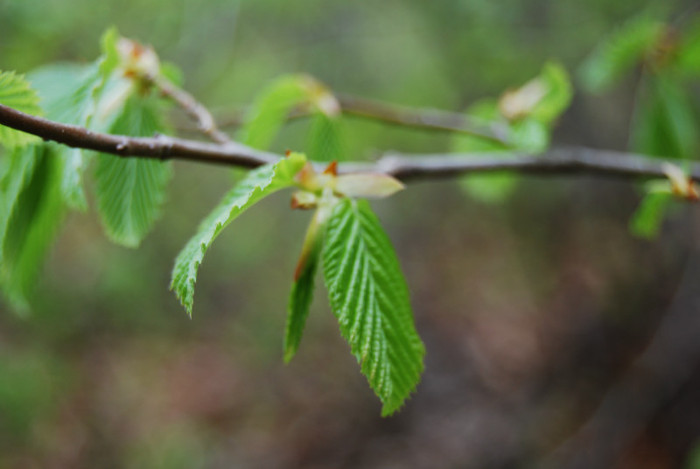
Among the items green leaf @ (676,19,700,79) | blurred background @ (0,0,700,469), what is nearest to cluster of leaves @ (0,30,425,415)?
green leaf @ (676,19,700,79)

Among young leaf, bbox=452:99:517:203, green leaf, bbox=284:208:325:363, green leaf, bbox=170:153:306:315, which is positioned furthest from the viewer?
young leaf, bbox=452:99:517:203

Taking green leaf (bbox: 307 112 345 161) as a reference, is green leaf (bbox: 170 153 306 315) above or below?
below

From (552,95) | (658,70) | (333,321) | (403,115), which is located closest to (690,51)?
(658,70)

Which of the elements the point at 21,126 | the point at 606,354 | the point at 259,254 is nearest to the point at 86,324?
the point at 259,254

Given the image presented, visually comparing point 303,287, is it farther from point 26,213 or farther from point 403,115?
point 403,115

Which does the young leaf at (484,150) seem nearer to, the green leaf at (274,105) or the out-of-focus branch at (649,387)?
the green leaf at (274,105)

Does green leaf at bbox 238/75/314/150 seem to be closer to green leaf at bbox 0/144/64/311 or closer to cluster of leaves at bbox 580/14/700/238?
green leaf at bbox 0/144/64/311

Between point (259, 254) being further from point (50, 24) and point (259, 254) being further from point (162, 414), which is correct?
point (50, 24)
